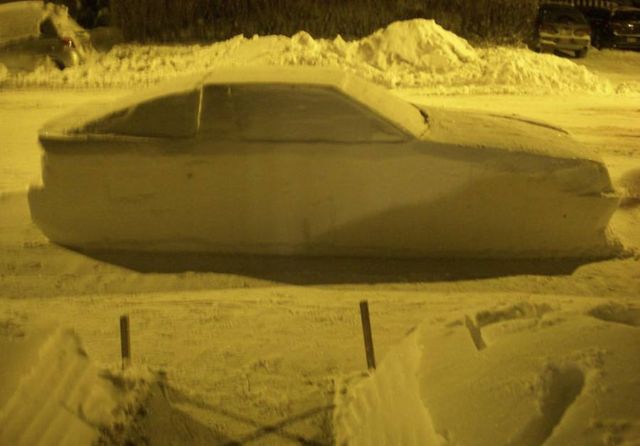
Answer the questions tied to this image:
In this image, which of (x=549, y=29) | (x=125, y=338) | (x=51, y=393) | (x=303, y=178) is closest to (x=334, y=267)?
(x=303, y=178)

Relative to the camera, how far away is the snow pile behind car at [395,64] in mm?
12227

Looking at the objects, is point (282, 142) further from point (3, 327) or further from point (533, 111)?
point (533, 111)

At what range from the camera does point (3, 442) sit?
3.33 m

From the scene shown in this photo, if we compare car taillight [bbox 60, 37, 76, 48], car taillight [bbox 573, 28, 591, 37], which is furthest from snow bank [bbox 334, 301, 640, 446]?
car taillight [bbox 573, 28, 591, 37]

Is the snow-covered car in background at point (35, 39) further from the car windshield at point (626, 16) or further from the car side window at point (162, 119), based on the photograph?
the car windshield at point (626, 16)

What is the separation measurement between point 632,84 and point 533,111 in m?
3.53

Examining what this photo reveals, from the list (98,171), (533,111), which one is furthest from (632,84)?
(98,171)

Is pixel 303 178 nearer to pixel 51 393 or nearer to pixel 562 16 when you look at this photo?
pixel 51 393

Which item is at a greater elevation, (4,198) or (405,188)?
(405,188)

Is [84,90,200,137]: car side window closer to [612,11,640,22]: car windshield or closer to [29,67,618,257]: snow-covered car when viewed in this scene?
[29,67,618,257]: snow-covered car

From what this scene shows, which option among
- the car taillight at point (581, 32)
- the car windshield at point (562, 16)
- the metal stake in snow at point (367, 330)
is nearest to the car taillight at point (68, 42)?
the car windshield at point (562, 16)

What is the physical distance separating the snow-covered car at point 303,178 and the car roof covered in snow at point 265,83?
0.06 ft

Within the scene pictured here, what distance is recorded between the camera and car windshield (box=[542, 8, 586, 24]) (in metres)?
16.3

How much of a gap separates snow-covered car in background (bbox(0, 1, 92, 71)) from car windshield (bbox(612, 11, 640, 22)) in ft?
43.6
